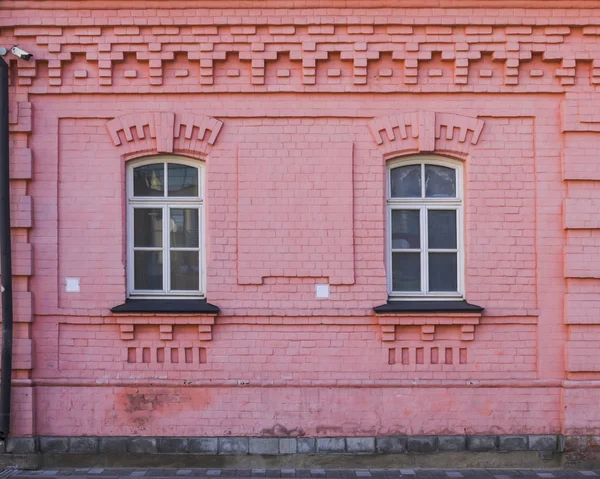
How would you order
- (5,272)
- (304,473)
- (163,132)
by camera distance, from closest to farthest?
(304,473)
(5,272)
(163,132)

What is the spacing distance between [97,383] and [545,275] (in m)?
4.93

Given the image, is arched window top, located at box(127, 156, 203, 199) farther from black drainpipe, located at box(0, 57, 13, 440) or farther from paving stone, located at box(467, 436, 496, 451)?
paving stone, located at box(467, 436, 496, 451)

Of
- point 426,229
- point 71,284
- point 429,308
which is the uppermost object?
point 426,229

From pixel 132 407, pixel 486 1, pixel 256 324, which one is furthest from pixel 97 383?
pixel 486 1

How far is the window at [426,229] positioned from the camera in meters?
8.72

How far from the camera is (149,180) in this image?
28.8 feet

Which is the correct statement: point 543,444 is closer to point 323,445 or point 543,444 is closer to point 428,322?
point 428,322

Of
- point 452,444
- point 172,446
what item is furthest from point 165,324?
point 452,444

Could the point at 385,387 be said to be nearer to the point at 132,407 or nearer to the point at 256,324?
the point at 256,324

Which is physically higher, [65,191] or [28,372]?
[65,191]

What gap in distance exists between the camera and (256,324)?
8523mm

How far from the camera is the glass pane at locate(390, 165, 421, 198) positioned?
28.8 ft

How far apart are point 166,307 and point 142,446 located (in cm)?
149

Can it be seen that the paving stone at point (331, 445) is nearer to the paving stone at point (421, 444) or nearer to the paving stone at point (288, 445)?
the paving stone at point (288, 445)
